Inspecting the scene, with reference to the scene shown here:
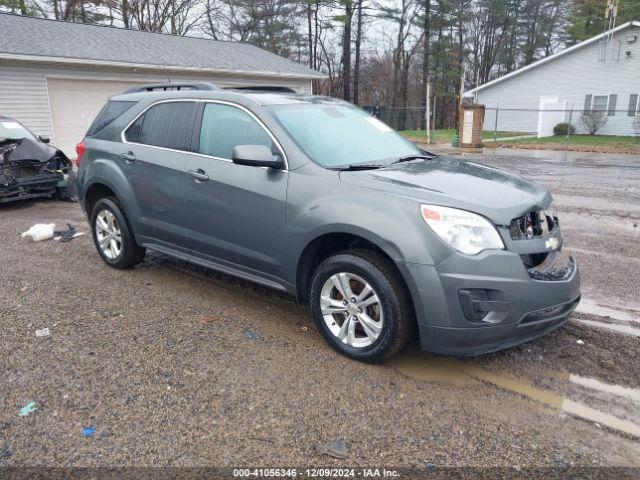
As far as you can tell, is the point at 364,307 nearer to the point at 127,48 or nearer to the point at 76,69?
the point at 76,69

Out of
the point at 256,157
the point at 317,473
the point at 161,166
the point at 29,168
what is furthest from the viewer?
the point at 29,168

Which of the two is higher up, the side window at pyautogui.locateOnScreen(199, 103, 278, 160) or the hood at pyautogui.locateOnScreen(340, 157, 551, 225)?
the side window at pyautogui.locateOnScreen(199, 103, 278, 160)

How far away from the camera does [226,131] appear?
14.3 feet

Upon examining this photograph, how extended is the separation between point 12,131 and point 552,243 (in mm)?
9765

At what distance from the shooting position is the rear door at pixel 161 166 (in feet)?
15.0

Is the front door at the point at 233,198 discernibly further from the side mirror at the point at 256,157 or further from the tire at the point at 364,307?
A: the tire at the point at 364,307

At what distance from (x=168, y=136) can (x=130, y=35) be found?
18142mm

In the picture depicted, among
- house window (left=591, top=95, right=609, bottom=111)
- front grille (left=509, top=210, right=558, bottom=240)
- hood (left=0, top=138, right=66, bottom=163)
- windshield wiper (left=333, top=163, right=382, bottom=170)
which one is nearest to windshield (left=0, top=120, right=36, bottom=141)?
hood (left=0, top=138, right=66, bottom=163)

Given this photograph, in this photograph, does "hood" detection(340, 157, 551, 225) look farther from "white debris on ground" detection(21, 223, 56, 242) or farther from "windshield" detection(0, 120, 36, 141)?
"windshield" detection(0, 120, 36, 141)

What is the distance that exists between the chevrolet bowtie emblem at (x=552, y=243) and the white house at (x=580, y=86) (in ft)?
81.0

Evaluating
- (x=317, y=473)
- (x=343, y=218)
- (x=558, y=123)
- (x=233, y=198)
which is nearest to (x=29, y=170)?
(x=233, y=198)

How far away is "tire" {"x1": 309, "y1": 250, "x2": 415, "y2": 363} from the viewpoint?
3.30 meters

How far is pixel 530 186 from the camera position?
3885mm

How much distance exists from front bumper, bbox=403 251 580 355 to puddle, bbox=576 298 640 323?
1391mm
